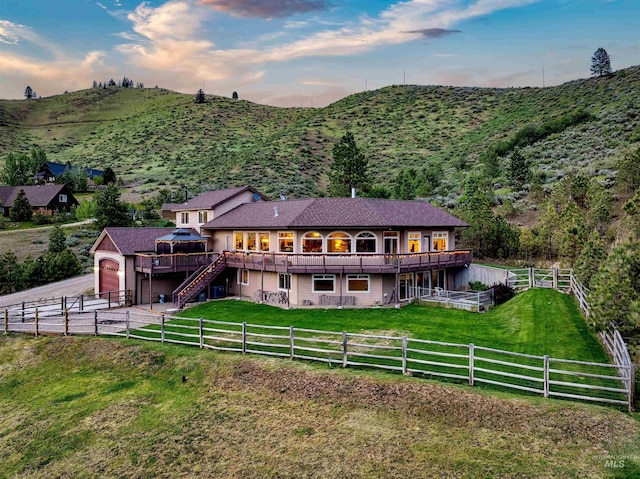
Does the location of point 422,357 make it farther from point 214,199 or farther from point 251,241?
point 214,199

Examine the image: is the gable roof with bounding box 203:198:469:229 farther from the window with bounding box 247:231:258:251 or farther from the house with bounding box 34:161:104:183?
the house with bounding box 34:161:104:183

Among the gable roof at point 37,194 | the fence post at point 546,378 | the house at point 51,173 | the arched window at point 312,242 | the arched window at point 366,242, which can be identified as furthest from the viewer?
the house at point 51,173

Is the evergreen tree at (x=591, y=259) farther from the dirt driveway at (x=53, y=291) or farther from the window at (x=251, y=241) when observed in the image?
the dirt driveway at (x=53, y=291)

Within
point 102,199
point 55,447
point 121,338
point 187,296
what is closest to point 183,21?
point 102,199

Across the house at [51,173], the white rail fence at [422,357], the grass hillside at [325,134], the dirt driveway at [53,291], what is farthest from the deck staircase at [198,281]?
the house at [51,173]

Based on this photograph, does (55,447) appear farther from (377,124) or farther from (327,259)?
(377,124)

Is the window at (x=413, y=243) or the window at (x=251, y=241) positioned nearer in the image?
the window at (x=413, y=243)
